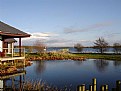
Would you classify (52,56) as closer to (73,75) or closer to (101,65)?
(101,65)

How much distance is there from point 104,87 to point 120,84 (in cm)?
161

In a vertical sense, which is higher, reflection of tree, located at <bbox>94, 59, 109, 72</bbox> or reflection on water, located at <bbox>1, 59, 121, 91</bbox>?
reflection of tree, located at <bbox>94, 59, 109, 72</bbox>

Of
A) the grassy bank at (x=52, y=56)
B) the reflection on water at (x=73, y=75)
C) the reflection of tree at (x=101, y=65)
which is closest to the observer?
the reflection on water at (x=73, y=75)

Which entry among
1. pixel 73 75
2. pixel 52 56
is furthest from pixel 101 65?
pixel 52 56

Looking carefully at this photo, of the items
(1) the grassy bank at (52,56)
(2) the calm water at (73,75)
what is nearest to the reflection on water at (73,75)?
(2) the calm water at (73,75)

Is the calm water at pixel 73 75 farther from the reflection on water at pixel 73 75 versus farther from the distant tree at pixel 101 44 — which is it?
the distant tree at pixel 101 44

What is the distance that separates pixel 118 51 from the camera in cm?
8038

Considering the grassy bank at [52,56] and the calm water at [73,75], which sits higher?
the grassy bank at [52,56]

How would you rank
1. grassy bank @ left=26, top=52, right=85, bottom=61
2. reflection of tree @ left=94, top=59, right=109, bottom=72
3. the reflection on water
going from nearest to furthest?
the reflection on water → reflection of tree @ left=94, top=59, right=109, bottom=72 → grassy bank @ left=26, top=52, right=85, bottom=61

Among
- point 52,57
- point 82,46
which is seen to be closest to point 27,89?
point 52,57

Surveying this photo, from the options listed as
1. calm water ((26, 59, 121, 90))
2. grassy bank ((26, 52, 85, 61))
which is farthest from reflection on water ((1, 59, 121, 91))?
grassy bank ((26, 52, 85, 61))

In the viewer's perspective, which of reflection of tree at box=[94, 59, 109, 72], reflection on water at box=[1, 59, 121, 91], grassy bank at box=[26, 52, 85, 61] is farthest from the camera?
grassy bank at box=[26, 52, 85, 61]

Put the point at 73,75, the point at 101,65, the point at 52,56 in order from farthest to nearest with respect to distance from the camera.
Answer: the point at 52,56 → the point at 101,65 → the point at 73,75

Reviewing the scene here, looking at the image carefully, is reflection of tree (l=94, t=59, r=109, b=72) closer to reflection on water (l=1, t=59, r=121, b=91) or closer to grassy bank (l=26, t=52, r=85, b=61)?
reflection on water (l=1, t=59, r=121, b=91)
